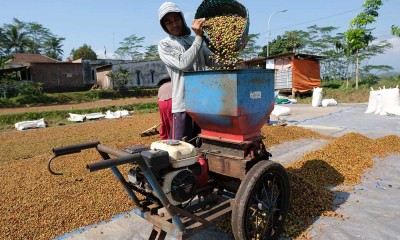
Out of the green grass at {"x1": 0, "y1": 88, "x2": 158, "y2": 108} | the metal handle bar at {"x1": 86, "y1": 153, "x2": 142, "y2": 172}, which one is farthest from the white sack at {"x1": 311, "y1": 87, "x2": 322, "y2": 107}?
the green grass at {"x1": 0, "y1": 88, "x2": 158, "y2": 108}

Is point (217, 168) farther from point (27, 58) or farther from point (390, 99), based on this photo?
point (27, 58)

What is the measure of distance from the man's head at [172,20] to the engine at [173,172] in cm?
118

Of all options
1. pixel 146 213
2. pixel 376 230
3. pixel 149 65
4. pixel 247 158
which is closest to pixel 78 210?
pixel 146 213

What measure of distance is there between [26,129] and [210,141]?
11.6 m

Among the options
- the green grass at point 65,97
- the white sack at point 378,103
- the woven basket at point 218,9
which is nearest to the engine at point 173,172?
the woven basket at point 218,9

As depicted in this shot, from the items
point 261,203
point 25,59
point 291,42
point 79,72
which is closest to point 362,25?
point 291,42

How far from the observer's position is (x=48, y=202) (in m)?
3.88

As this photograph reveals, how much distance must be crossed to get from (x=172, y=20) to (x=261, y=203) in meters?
1.90

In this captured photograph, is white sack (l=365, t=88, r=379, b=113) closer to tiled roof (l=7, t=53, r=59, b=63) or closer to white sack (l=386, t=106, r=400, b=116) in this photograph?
white sack (l=386, t=106, r=400, b=116)

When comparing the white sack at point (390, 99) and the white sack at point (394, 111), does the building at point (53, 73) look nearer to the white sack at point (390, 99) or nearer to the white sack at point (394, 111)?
the white sack at point (390, 99)

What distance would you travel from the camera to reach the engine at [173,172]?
232 centimetres

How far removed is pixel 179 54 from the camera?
279 cm

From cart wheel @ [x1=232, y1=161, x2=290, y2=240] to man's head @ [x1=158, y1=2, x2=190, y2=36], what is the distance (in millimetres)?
1519

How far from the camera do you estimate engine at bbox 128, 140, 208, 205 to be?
2.32 m
